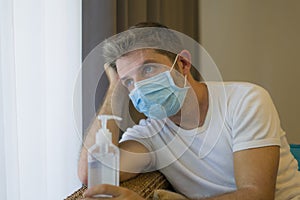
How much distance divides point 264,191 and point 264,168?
0.06 metres

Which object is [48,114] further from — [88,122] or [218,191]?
[218,191]

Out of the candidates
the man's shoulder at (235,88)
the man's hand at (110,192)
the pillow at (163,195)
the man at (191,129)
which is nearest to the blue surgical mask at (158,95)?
the man at (191,129)

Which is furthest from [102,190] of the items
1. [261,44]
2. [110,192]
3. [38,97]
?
[261,44]

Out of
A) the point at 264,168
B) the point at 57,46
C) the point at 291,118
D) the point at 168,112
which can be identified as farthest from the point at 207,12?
the point at 264,168

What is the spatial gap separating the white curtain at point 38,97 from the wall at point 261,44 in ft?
3.63

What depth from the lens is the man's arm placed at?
1.00 meters

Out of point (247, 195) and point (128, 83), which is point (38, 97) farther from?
point (247, 195)

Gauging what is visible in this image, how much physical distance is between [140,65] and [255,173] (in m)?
0.42

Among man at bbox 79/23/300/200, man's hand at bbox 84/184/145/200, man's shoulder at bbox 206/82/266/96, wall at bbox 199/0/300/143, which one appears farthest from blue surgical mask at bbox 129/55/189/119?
wall at bbox 199/0/300/143

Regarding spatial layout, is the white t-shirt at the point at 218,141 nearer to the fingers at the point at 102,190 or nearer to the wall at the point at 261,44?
A: the fingers at the point at 102,190

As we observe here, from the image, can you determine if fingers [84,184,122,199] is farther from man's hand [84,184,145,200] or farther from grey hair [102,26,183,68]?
grey hair [102,26,183,68]

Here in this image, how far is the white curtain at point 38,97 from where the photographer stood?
1.14m

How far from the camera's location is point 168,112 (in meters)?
1.17

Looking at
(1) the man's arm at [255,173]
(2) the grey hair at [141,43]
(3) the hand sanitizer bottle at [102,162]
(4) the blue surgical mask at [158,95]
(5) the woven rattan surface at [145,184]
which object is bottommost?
(5) the woven rattan surface at [145,184]
